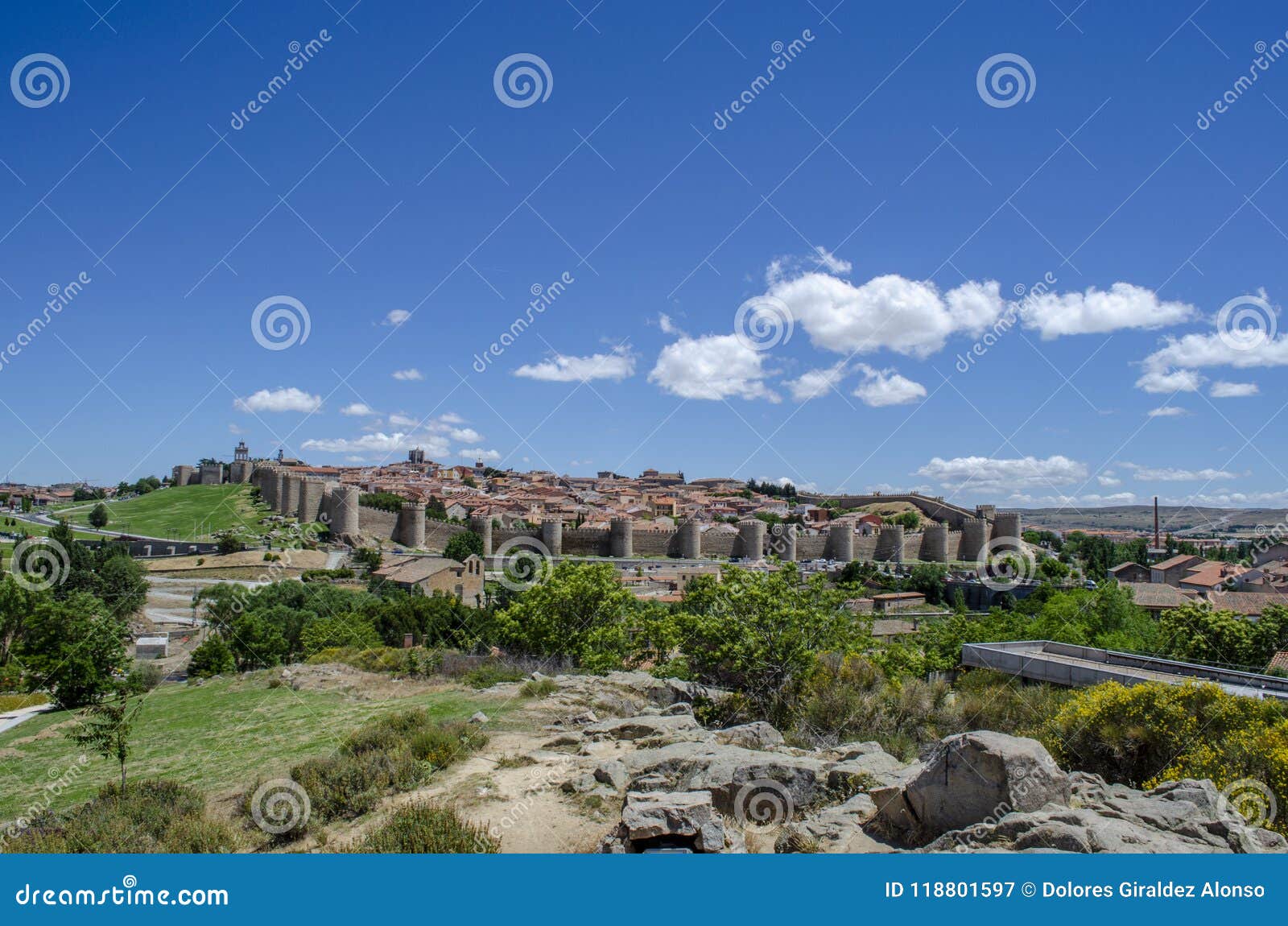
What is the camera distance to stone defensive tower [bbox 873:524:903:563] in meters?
67.1

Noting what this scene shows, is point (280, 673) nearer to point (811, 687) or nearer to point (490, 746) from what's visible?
point (490, 746)

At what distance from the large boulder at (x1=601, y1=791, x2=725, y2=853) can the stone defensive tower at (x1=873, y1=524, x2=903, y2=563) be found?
64.7 m

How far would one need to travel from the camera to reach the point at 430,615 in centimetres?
2439

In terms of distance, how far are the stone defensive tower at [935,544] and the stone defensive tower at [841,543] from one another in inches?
250

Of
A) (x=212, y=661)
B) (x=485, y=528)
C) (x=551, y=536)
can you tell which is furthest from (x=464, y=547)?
(x=212, y=661)

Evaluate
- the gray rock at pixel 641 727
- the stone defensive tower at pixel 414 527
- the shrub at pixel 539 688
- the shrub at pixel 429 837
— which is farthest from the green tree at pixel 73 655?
the stone defensive tower at pixel 414 527

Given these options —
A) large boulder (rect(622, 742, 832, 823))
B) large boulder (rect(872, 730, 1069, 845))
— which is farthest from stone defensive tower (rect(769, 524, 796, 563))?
large boulder (rect(872, 730, 1069, 845))

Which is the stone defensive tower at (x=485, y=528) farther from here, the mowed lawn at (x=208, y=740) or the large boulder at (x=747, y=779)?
the large boulder at (x=747, y=779)

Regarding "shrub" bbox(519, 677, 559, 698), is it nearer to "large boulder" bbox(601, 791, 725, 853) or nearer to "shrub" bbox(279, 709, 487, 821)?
"shrub" bbox(279, 709, 487, 821)

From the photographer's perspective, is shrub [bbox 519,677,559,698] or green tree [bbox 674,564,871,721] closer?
green tree [bbox 674,564,871,721]

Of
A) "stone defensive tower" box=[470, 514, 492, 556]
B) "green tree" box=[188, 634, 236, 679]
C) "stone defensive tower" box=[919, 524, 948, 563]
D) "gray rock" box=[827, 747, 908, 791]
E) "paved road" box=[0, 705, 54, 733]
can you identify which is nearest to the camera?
"gray rock" box=[827, 747, 908, 791]

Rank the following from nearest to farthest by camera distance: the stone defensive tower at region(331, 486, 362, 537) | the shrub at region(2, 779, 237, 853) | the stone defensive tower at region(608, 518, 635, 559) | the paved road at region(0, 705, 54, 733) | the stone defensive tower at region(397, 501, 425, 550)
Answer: the shrub at region(2, 779, 237, 853) < the paved road at region(0, 705, 54, 733) < the stone defensive tower at region(331, 486, 362, 537) < the stone defensive tower at region(397, 501, 425, 550) < the stone defensive tower at region(608, 518, 635, 559)

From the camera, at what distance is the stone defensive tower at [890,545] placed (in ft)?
220

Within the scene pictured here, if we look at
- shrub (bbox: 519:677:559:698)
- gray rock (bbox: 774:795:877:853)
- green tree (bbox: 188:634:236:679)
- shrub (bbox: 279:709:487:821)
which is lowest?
green tree (bbox: 188:634:236:679)
